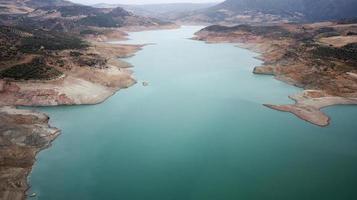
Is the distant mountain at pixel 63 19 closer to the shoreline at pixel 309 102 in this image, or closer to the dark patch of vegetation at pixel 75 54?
the dark patch of vegetation at pixel 75 54

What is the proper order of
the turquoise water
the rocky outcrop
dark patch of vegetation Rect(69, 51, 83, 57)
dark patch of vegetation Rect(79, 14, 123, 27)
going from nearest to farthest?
the rocky outcrop
the turquoise water
dark patch of vegetation Rect(69, 51, 83, 57)
dark patch of vegetation Rect(79, 14, 123, 27)

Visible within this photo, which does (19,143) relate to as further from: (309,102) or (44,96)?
(309,102)

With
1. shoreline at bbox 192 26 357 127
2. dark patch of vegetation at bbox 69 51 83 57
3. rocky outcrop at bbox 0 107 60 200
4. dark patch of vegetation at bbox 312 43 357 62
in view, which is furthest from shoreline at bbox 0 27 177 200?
dark patch of vegetation at bbox 312 43 357 62

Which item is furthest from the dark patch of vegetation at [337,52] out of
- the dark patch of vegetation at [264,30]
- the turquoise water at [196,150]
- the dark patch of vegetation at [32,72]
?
the dark patch of vegetation at [32,72]

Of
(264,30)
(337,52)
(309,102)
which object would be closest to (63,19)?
(264,30)

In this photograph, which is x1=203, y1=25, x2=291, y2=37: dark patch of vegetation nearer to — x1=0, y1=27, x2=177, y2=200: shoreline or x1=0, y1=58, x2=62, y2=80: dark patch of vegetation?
x1=0, y1=27, x2=177, y2=200: shoreline

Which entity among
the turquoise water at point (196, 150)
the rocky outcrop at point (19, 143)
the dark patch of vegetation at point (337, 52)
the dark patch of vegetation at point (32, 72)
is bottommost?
the turquoise water at point (196, 150)
